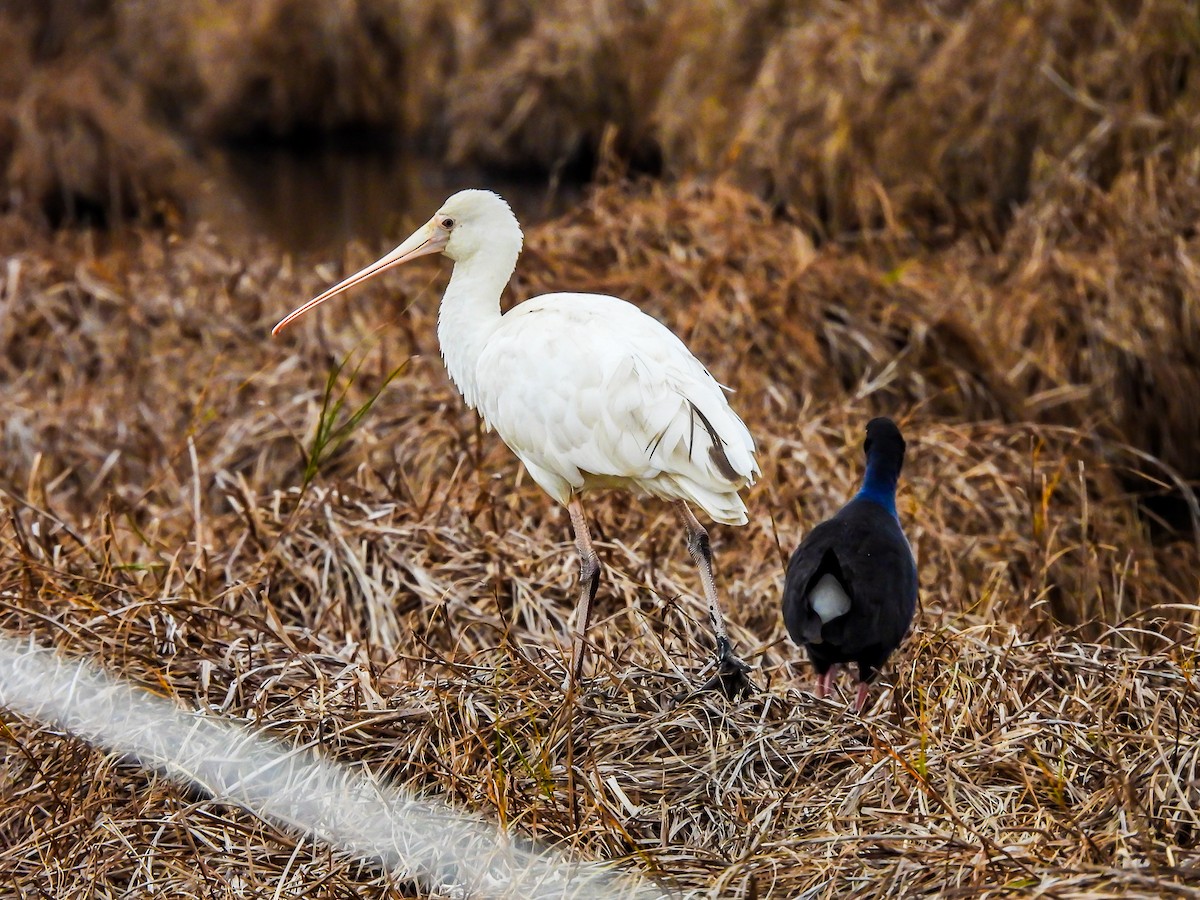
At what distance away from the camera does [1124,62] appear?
7.87m

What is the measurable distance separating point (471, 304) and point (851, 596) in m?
1.16

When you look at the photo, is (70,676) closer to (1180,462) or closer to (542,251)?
(542,251)

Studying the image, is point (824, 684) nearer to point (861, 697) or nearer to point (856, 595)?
point (861, 697)

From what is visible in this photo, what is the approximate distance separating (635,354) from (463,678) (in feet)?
2.59

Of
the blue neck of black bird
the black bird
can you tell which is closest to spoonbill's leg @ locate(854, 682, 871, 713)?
the black bird

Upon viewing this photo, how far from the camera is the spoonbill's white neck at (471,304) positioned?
377 centimetres

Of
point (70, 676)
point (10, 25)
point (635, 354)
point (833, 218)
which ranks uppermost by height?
point (635, 354)

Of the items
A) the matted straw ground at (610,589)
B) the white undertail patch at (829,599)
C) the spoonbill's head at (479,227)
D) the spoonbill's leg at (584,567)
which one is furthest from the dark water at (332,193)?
the white undertail patch at (829,599)

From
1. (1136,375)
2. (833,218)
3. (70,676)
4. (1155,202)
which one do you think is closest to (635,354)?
(70,676)

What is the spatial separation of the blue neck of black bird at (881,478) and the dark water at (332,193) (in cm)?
628

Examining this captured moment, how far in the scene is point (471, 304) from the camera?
12.5 ft

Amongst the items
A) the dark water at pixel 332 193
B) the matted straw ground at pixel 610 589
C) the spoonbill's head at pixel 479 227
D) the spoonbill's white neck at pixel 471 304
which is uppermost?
the spoonbill's head at pixel 479 227

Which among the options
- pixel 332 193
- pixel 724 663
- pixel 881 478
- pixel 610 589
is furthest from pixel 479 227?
pixel 332 193

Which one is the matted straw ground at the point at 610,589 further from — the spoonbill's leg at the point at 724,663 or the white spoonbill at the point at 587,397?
the white spoonbill at the point at 587,397
